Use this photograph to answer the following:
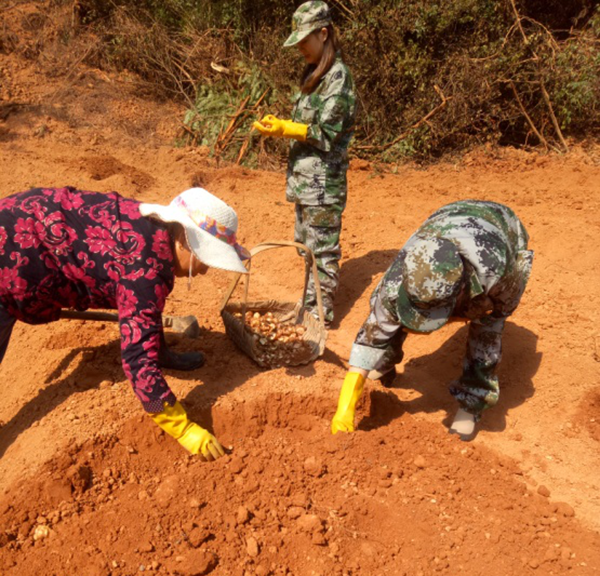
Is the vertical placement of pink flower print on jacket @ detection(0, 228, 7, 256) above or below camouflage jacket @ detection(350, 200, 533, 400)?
above

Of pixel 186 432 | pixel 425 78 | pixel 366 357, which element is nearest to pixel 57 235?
pixel 186 432

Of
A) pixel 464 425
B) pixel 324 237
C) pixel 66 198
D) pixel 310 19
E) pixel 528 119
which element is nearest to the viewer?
pixel 66 198

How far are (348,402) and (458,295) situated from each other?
77 centimetres

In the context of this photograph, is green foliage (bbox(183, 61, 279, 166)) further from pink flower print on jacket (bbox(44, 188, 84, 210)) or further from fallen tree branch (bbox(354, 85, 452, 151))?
pink flower print on jacket (bbox(44, 188, 84, 210))

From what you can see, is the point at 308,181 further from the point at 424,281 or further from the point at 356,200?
the point at 356,200

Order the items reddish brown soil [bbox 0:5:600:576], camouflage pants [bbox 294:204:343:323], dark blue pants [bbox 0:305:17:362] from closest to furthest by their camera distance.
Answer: reddish brown soil [bbox 0:5:600:576] → dark blue pants [bbox 0:305:17:362] → camouflage pants [bbox 294:204:343:323]

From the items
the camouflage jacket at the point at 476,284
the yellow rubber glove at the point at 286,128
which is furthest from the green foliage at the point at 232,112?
the camouflage jacket at the point at 476,284

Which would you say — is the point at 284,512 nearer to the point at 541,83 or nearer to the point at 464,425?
the point at 464,425

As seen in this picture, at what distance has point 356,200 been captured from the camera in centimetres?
611

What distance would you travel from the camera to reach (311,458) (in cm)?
282

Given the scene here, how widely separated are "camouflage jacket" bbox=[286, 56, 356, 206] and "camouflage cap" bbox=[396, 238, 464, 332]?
1.44 meters

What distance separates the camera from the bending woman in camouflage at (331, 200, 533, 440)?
91.5 inches

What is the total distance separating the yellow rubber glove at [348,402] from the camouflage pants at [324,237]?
120cm

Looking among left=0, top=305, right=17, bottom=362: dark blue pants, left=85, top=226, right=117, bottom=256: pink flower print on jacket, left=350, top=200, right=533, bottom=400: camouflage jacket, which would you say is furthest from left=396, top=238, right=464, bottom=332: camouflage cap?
left=0, top=305, right=17, bottom=362: dark blue pants
